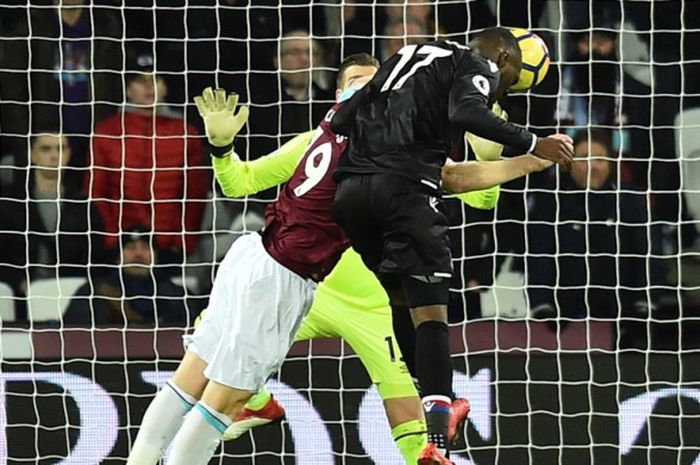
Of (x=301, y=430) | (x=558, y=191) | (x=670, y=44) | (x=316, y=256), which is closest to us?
(x=316, y=256)

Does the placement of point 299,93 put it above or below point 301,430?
above

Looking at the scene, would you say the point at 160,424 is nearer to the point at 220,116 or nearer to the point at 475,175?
the point at 220,116

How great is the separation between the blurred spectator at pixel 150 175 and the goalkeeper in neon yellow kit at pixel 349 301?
159cm

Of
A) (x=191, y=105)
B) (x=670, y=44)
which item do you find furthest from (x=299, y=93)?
(x=670, y=44)

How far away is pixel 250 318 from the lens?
4.40 meters

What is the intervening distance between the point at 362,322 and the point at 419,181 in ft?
3.10

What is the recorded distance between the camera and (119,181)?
21.7 feet

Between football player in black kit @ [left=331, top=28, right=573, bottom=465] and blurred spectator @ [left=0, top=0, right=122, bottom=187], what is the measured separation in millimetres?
2658

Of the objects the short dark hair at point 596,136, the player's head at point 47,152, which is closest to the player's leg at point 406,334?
the short dark hair at point 596,136

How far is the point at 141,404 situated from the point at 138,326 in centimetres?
41

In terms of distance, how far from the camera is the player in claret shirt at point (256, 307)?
4348 mm

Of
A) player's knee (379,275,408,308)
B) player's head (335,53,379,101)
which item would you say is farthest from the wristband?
player's knee (379,275,408,308)

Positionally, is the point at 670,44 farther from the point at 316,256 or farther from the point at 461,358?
the point at 316,256

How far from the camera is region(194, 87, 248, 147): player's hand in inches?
186
